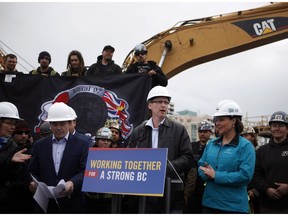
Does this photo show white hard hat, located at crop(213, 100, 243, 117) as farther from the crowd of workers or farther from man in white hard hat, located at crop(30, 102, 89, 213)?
man in white hard hat, located at crop(30, 102, 89, 213)

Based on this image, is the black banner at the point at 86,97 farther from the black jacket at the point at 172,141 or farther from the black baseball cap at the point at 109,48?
the black jacket at the point at 172,141

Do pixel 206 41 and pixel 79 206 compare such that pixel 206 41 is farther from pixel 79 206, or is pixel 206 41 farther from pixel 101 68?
pixel 79 206

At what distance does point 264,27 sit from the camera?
25.9 ft

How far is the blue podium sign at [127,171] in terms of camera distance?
2.60 meters

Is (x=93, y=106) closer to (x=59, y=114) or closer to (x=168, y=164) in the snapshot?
(x=59, y=114)

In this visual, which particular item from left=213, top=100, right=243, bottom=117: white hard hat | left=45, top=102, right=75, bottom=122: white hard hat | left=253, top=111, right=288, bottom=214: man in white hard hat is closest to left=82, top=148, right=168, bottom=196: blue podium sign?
left=45, top=102, right=75, bottom=122: white hard hat

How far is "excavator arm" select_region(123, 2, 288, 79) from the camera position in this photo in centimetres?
786

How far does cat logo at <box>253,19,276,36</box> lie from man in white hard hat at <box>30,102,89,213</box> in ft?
19.0

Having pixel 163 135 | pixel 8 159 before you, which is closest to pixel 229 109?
pixel 163 135

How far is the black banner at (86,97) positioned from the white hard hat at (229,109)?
2433 mm

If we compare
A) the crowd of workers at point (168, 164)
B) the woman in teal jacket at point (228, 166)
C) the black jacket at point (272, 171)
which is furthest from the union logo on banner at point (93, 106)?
the woman in teal jacket at point (228, 166)

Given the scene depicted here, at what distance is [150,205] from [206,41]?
5732 mm

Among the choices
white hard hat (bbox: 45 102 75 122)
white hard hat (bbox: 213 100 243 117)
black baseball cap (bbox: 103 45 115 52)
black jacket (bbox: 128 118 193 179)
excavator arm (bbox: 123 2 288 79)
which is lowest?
black jacket (bbox: 128 118 193 179)

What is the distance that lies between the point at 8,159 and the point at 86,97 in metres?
2.79
